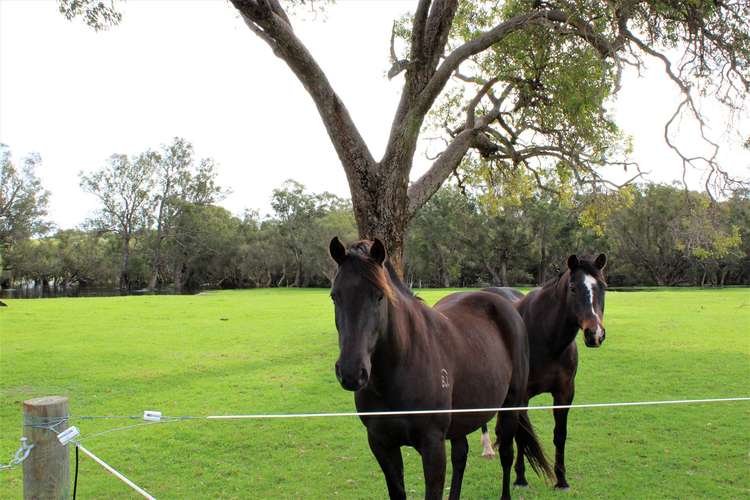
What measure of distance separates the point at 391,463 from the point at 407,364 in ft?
2.31

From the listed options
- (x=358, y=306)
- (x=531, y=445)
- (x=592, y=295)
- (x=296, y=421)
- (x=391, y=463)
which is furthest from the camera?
(x=296, y=421)

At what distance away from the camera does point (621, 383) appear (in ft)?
32.3

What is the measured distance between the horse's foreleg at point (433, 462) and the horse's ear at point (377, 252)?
114cm

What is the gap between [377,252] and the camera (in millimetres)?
3053

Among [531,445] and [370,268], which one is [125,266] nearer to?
[531,445]

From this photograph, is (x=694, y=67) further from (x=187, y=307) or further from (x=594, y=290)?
(x=187, y=307)

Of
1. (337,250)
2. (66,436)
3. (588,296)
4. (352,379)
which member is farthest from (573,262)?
(66,436)

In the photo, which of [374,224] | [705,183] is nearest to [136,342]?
[374,224]

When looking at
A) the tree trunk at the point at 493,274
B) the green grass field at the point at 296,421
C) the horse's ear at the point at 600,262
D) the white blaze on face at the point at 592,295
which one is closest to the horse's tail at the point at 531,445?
the green grass field at the point at 296,421

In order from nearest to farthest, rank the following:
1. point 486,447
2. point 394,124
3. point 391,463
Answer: point 391,463 → point 486,447 → point 394,124

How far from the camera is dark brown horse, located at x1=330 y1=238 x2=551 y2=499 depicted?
2.91 metres

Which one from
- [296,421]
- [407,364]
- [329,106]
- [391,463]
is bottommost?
[296,421]

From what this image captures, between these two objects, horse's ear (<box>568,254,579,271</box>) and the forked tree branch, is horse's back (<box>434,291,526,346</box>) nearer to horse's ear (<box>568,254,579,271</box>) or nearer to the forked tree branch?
horse's ear (<box>568,254,579,271</box>)

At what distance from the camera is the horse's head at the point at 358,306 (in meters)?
2.74
